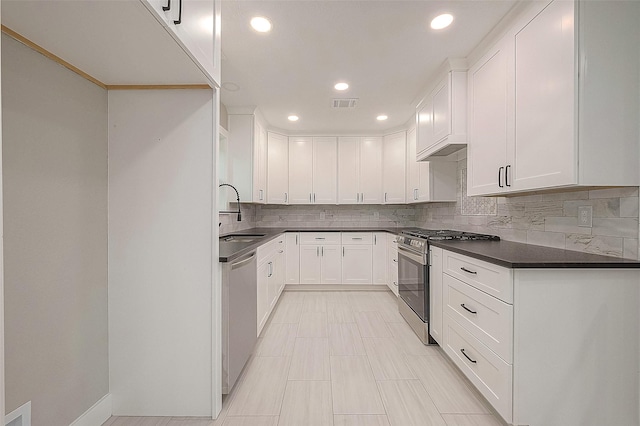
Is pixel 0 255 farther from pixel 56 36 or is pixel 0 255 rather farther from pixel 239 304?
pixel 239 304

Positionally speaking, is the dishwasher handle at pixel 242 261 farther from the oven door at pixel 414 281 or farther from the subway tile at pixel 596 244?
the subway tile at pixel 596 244

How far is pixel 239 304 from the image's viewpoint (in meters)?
1.97

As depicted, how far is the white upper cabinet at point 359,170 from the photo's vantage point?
183 inches

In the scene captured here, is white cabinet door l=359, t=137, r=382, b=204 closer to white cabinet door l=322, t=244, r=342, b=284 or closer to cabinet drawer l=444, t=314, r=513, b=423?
white cabinet door l=322, t=244, r=342, b=284

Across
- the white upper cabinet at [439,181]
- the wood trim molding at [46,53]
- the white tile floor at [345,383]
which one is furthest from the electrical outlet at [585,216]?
the wood trim molding at [46,53]

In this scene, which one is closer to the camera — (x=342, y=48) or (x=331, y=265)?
(x=342, y=48)

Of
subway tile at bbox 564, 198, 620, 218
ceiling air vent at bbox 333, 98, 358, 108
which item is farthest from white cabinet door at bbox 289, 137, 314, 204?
subway tile at bbox 564, 198, 620, 218

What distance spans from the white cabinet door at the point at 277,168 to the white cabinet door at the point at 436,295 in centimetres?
251

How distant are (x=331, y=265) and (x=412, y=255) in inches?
63.3

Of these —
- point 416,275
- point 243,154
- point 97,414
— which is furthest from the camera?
point 243,154

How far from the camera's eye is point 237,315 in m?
1.94

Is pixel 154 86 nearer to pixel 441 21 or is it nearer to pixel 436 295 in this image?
pixel 441 21

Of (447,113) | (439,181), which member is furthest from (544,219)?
(439,181)

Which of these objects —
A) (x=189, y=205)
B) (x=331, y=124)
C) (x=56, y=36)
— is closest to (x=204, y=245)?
(x=189, y=205)
